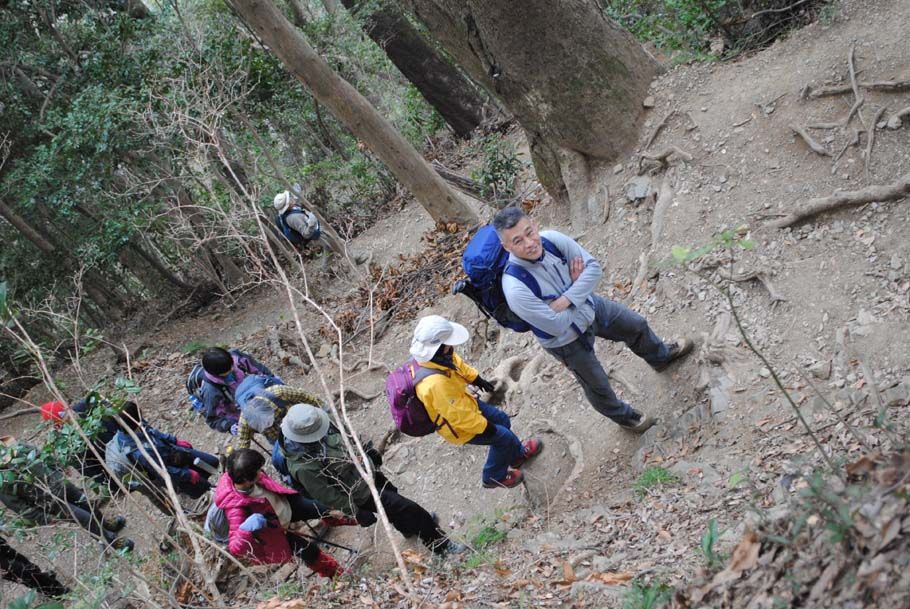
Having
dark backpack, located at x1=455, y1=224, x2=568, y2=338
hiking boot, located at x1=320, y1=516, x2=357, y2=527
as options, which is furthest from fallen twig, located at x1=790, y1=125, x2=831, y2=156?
hiking boot, located at x1=320, y1=516, x2=357, y2=527

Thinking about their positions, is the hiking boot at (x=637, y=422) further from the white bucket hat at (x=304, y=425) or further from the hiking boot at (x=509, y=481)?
the white bucket hat at (x=304, y=425)

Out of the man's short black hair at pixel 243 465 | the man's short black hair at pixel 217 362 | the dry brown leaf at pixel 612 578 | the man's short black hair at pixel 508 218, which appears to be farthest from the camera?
the man's short black hair at pixel 217 362

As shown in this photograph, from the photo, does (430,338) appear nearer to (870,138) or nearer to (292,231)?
(870,138)

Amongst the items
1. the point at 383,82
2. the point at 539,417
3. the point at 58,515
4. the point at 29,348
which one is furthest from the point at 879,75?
the point at 383,82

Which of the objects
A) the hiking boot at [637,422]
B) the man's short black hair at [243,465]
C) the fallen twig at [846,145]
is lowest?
the hiking boot at [637,422]

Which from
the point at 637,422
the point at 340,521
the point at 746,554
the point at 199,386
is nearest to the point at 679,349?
the point at 637,422

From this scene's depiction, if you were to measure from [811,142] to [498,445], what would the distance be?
366 cm

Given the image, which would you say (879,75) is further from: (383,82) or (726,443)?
(383,82)

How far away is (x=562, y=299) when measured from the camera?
4.40m

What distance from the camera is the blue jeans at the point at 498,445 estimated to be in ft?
17.6

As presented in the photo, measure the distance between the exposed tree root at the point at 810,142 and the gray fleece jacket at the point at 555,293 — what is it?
8.69ft

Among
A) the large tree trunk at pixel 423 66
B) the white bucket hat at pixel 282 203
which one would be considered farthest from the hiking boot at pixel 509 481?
the large tree trunk at pixel 423 66

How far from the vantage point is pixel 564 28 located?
7234 millimetres

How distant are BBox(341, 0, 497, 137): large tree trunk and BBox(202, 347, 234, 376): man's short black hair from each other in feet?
33.0
